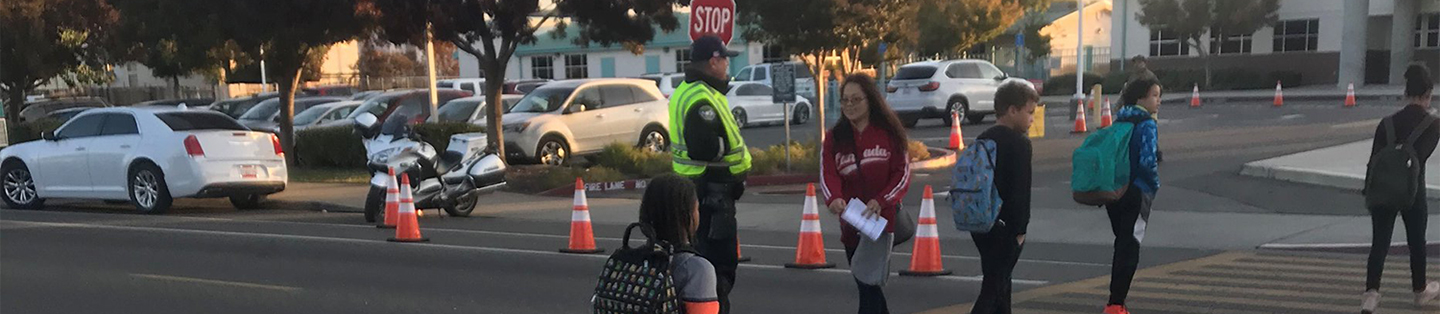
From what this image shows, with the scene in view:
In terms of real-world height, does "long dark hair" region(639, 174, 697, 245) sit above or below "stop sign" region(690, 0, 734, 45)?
below

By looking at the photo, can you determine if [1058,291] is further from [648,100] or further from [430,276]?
[648,100]

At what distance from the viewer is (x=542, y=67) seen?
5431cm

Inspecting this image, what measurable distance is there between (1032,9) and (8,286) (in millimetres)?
44867

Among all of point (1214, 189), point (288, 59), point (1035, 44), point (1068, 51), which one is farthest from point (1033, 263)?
point (1068, 51)

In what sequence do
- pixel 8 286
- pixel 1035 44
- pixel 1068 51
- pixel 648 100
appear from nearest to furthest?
pixel 8 286
pixel 648 100
pixel 1035 44
pixel 1068 51

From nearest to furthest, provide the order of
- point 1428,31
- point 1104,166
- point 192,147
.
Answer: point 1104,166, point 192,147, point 1428,31

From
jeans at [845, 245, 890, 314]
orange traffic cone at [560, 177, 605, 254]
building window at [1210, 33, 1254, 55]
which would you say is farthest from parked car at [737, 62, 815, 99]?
jeans at [845, 245, 890, 314]

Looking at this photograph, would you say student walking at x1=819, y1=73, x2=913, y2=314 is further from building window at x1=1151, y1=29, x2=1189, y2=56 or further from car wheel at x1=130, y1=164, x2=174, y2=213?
building window at x1=1151, y1=29, x2=1189, y2=56

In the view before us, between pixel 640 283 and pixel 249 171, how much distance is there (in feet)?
38.7

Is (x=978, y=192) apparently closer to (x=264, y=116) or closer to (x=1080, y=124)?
(x=1080, y=124)

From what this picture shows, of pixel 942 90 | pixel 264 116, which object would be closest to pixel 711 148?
pixel 942 90

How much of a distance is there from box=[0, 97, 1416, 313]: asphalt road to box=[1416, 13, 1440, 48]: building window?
29635 mm

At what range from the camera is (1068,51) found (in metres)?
52.8

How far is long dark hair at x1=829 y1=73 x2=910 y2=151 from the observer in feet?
19.0
